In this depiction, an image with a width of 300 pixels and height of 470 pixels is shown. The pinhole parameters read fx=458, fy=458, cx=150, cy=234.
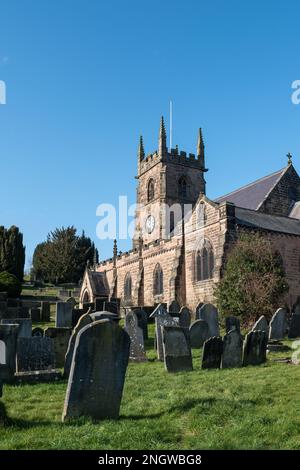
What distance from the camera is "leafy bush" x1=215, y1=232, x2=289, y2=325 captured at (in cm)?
1923

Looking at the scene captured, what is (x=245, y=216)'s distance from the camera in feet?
85.6

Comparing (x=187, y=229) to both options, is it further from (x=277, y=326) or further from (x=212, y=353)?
(x=212, y=353)

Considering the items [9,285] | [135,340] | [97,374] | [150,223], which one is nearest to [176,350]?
[135,340]

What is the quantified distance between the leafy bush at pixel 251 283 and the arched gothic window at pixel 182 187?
74.3ft

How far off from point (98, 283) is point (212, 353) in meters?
31.4

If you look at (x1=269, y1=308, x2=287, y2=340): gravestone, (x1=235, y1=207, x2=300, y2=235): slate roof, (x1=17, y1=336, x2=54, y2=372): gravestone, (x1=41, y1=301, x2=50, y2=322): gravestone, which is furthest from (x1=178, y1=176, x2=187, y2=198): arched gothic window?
(x1=17, y1=336, x2=54, y2=372): gravestone

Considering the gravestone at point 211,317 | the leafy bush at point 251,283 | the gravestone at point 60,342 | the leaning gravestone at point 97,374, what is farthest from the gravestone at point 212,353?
the leafy bush at point 251,283

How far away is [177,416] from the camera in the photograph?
6.01m

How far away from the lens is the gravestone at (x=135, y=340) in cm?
1117

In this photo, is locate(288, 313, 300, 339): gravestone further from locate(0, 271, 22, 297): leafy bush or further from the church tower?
the church tower

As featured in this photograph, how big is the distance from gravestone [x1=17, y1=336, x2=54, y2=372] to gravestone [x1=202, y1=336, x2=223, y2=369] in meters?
3.19

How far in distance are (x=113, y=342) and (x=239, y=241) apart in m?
17.7

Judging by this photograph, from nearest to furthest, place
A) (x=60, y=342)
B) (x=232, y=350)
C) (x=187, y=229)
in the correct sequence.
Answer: (x=232, y=350)
(x=60, y=342)
(x=187, y=229)

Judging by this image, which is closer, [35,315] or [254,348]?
[254,348]
